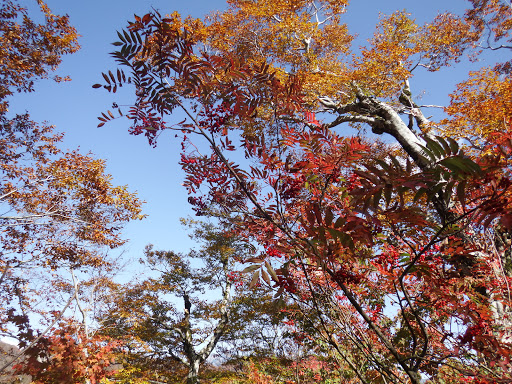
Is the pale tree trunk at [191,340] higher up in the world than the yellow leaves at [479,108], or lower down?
lower down

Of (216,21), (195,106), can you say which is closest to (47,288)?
(216,21)

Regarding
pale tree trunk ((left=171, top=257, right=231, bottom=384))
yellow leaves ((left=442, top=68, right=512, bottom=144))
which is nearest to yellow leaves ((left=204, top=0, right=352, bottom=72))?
yellow leaves ((left=442, top=68, right=512, bottom=144))

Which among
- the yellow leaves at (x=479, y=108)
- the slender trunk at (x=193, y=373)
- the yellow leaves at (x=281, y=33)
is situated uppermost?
the yellow leaves at (x=281, y=33)

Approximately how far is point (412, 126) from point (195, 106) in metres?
8.92

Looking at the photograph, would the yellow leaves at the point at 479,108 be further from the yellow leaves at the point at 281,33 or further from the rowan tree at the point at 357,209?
the yellow leaves at the point at 281,33

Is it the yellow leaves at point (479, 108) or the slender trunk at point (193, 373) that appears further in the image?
the slender trunk at point (193, 373)

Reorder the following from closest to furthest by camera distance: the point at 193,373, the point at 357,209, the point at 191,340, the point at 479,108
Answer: the point at 357,209
the point at 479,108
the point at 193,373
the point at 191,340

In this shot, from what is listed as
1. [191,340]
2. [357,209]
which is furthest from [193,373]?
[357,209]

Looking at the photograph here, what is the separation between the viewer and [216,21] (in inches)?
488

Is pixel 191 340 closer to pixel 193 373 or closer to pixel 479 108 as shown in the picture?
pixel 193 373

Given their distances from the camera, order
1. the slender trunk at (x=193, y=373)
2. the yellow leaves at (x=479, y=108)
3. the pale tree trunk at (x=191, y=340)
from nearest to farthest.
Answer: the yellow leaves at (x=479, y=108) → the slender trunk at (x=193, y=373) → the pale tree trunk at (x=191, y=340)

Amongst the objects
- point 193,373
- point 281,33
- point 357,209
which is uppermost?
point 281,33

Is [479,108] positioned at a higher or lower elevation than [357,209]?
higher

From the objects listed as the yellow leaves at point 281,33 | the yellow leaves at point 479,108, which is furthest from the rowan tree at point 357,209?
the yellow leaves at point 281,33
